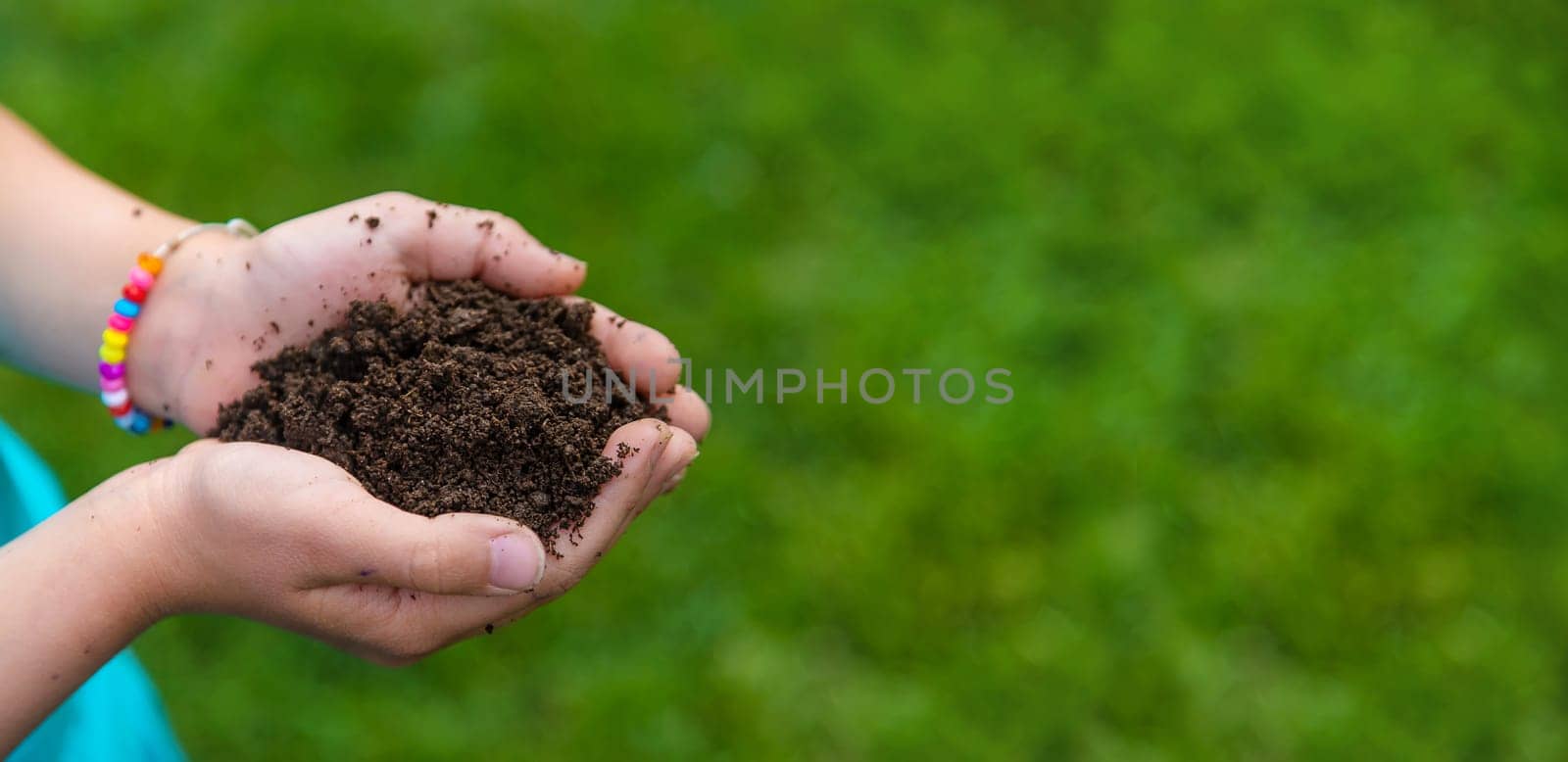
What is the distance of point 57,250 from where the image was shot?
205cm

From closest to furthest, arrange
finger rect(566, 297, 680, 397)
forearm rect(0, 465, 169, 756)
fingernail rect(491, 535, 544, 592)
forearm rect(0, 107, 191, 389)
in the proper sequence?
forearm rect(0, 465, 169, 756) → fingernail rect(491, 535, 544, 592) → forearm rect(0, 107, 191, 389) → finger rect(566, 297, 680, 397)

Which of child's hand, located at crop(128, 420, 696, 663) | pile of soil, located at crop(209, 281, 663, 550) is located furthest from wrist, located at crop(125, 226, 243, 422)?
child's hand, located at crop(128, 420, 696, 663)

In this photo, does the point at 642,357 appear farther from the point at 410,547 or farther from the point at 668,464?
the point at 410,547

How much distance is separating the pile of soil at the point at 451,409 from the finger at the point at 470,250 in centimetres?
5

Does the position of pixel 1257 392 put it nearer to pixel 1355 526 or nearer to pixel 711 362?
pixel 1355 526

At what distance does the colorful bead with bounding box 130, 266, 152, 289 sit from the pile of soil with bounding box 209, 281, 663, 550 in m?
0.25

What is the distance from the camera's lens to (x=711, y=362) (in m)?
3.65

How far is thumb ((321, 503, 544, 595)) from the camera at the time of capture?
5.49 feet

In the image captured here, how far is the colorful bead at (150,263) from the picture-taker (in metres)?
2.05

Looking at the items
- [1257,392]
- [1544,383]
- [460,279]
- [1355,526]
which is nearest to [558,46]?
[460,279]

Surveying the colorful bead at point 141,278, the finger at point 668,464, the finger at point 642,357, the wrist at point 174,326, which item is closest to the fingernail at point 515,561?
the finger at point 668,464

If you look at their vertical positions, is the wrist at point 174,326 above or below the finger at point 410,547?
above

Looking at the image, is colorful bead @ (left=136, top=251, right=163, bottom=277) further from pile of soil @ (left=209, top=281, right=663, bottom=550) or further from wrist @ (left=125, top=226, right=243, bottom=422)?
pile of soil @ (left=209, top=281, right=663, bottom=550)

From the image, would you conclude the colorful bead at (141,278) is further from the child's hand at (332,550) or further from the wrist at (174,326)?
the child's hand at (332,550)
